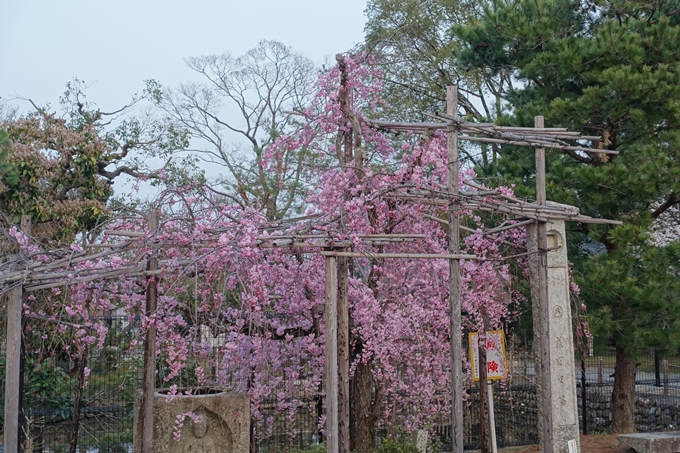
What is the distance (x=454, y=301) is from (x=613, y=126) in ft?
14.9

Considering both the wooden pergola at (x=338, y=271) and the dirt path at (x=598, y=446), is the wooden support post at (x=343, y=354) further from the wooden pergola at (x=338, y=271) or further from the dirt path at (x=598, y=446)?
the dirt path at (x=598, y=446)

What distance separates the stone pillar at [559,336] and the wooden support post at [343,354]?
2.35m

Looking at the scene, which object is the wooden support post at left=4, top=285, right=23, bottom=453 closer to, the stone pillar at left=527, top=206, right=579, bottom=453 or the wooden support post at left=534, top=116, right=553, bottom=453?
the wooden support post at left=534, top=116, right=553, bottom=453

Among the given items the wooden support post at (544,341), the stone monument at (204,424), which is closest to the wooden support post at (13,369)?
the stone monument at (204,424)

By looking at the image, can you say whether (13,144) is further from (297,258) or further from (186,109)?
(186,109)

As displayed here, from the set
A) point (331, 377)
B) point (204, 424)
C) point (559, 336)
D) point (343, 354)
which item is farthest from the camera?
point (559, 336)

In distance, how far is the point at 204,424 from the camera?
598 centimetres

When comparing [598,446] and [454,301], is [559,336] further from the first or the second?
[598,446]

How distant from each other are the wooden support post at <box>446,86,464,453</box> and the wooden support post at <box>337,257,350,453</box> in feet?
3.02

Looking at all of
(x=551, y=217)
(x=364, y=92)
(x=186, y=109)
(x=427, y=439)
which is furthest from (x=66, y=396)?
(x=186, y=109)

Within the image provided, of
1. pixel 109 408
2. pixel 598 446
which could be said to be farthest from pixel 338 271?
pixel 598 446

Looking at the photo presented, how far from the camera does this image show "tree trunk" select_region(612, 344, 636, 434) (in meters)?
9.54

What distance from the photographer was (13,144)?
10.0 meters

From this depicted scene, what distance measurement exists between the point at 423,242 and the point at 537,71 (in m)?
3.42
